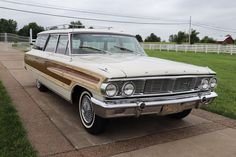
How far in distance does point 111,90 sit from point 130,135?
1.12m

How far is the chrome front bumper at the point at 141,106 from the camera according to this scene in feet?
13.2

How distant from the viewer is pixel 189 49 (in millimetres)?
36906

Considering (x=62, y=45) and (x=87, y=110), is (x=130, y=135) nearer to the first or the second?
(x=87, y=110)

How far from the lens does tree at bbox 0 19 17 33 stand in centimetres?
6347

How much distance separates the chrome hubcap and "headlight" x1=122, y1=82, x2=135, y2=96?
2.64 feet

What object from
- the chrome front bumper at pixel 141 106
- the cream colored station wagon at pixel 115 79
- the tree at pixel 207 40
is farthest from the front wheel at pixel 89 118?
the tree at pixel 207 40

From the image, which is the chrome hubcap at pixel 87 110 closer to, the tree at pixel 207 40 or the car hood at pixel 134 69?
the car hood at pixel 134 69

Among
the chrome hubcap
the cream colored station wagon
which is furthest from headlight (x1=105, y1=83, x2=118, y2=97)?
the chrome hubcap

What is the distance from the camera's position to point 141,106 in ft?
13.5

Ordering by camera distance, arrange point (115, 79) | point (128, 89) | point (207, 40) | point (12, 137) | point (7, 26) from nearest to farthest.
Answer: point (115, 79)
point (128, 89)
point (12, 137)
point (7, 26)
point (207, 40)

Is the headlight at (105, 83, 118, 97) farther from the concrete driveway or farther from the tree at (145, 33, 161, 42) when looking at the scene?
the tree at (145, 33, 161, 42)

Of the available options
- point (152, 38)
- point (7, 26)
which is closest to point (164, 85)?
point (7, 26)


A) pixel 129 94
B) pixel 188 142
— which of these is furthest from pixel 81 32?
pixel 188 142

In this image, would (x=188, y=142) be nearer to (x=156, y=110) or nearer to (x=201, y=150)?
(x=201, y=150)
